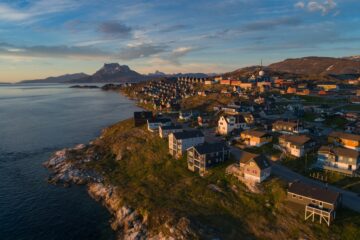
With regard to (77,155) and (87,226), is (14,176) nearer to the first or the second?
(77,155)

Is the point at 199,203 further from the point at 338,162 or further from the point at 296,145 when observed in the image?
the point at 338,162

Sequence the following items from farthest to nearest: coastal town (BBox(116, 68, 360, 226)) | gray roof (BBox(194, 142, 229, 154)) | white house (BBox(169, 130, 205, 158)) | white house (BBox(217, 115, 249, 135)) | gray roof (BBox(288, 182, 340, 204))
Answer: white house (BBox(217, 115, 249, 135)), white house (BBox(169, 130, 205, 158)), gray roof (BBox(194, 142, 229, 154)), coastal town (BBox(116, 68, 360, 226)), gray roof (BBox(288, 182, 340, 204))

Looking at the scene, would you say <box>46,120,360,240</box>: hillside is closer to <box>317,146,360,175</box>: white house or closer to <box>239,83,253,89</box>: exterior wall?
<box>317,146,360,175</box>: white house

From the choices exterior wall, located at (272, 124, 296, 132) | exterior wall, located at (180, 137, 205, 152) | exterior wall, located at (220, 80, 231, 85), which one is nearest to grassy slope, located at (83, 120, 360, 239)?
exterior wall, located at (180, 137, 205, 152)

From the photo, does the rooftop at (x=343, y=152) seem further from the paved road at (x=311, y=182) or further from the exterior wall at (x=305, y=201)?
the exterior wall at (x=305, y=201)

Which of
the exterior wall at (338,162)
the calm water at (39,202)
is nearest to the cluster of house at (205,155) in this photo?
the exterior wall at (338,162)

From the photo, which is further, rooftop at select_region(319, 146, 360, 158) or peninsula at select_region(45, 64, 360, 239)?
rooftop at select_region(319, 146, 360, 158)

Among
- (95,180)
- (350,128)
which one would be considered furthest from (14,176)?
(350,128)
